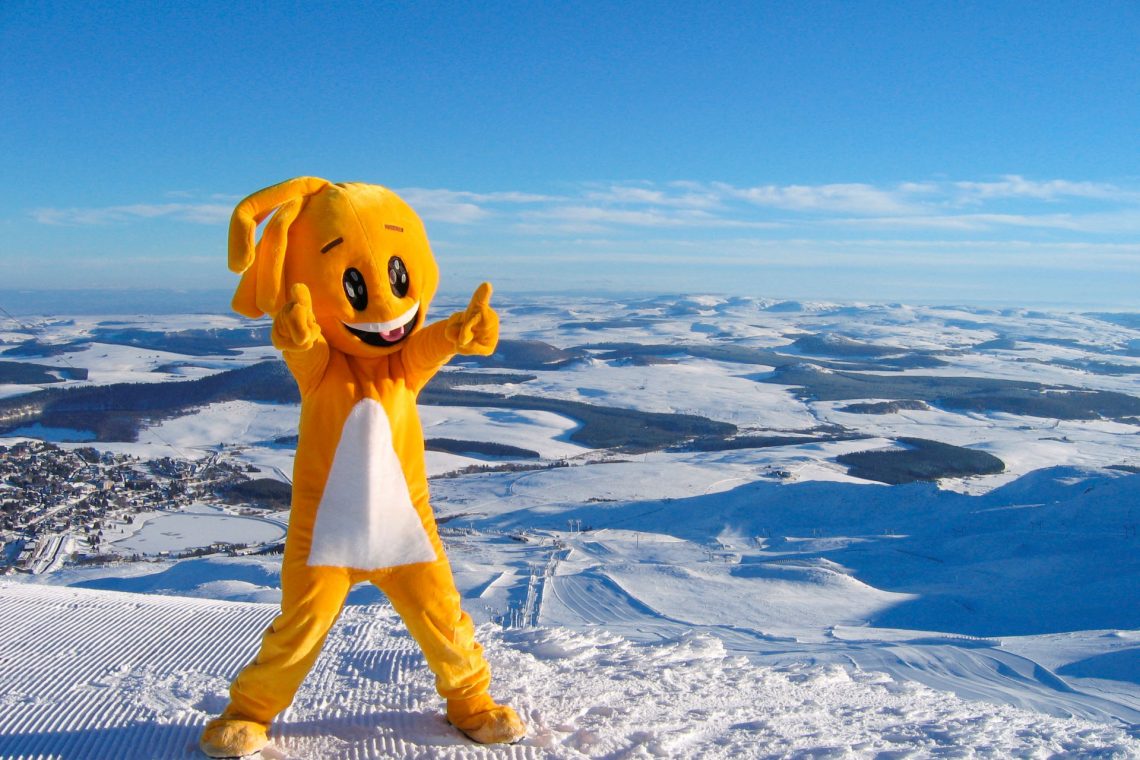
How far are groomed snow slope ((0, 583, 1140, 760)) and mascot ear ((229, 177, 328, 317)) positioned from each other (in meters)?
1.87

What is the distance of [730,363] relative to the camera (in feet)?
220

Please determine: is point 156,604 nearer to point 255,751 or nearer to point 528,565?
point 255,751

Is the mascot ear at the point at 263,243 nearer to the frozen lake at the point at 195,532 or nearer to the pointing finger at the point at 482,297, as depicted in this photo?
the pointing finger at the point at 482,297

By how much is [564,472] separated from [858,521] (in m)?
11.2

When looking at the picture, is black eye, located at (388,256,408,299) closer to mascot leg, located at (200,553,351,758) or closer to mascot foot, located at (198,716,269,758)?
mascot leg, located at (200,553,351,758)

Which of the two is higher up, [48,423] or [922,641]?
[922,641]

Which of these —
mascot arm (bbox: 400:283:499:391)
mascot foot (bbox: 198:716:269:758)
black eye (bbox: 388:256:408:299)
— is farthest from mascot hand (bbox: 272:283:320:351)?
mascot foot (bbox: 198:716:269:758)

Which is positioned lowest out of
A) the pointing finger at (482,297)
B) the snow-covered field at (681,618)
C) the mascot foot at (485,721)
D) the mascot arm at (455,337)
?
the snow-covered field at (681,618)

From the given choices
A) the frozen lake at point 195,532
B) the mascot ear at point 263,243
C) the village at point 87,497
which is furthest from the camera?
the frozen lake at point 195,532

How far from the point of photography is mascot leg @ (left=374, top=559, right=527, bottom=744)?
3.71 m

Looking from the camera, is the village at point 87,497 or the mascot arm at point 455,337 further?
the village at point 87,497

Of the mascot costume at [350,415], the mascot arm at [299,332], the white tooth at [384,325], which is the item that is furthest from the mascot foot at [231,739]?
the white tooth at [384,325]

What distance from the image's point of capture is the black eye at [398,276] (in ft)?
11.6

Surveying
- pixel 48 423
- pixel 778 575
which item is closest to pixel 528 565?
pixel 778 575
